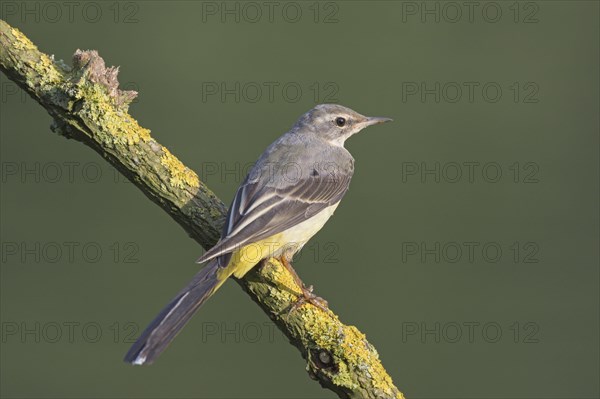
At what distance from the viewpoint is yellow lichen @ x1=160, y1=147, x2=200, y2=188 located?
4.16m

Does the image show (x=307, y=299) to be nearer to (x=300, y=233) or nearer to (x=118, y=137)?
(x=300, y=233)

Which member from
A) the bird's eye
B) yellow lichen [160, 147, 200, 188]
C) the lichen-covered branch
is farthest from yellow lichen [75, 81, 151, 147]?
the bird's eye

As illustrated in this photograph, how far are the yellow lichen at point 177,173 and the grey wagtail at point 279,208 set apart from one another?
261 mm

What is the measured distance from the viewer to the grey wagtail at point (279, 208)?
3.87m

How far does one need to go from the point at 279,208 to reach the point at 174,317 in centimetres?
100

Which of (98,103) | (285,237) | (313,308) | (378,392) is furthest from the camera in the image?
(285,237)

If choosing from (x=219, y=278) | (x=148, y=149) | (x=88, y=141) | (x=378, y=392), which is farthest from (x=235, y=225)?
(x=378, y=392)

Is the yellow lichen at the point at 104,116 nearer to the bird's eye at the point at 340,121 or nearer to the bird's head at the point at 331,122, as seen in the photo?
the bird's head at the point at 331,122

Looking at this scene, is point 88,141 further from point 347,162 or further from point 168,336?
point 347,162

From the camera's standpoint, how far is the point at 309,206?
4.73 m

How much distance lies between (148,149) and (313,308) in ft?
3.84

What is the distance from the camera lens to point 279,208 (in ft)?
15.0

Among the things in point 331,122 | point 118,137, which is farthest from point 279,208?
point 331,122

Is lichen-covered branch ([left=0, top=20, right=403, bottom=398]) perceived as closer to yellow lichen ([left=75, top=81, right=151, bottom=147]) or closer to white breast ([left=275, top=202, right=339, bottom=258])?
yellow lichen ([left=75, top=81, right=151, bottom=147])
